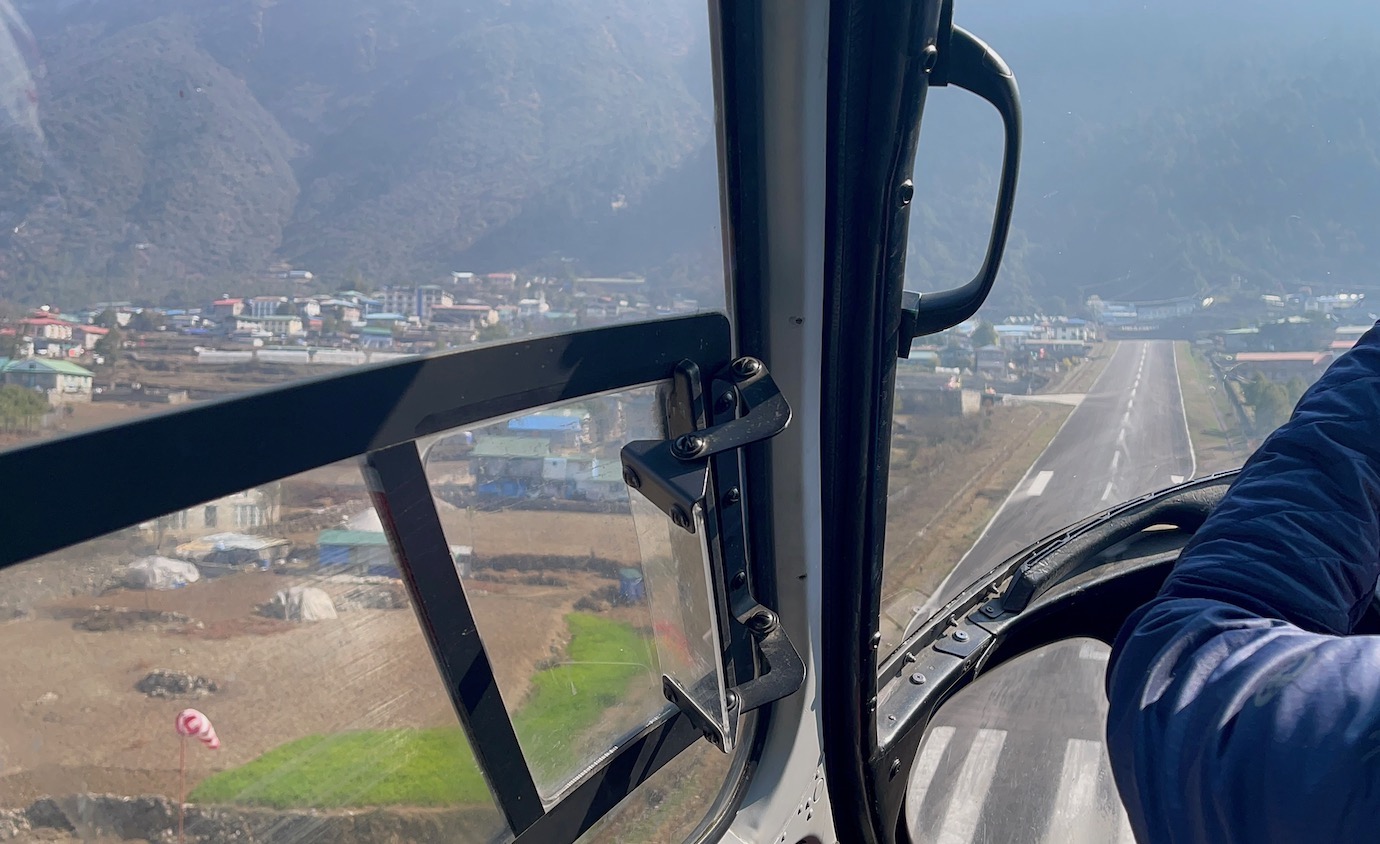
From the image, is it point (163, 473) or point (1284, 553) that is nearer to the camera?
point (163, 473)

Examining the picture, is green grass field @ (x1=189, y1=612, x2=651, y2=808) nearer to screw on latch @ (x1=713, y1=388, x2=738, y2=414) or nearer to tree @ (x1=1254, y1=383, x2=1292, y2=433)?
screw on latch @ (x1=713, y1=388, x2=738, y2=414)

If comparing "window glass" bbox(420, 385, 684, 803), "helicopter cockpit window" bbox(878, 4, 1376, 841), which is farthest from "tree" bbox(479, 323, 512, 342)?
"helicopter cockpit window" bbox(878, 4, 1376, 841)

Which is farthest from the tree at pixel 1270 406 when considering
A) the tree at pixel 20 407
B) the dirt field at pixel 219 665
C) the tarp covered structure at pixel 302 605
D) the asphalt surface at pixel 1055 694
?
the tree at pixel 20 407

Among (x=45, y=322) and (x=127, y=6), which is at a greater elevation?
(x=127, y=6)

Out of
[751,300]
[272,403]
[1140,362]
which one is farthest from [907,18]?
[1140,362]

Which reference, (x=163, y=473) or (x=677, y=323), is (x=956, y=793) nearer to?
(x=677, y=323)

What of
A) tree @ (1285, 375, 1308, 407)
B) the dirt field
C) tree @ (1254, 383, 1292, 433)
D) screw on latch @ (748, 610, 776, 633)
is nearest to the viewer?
the dirt field
